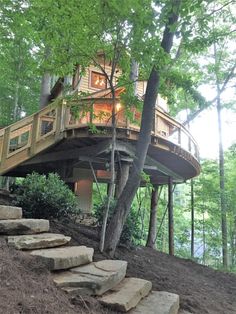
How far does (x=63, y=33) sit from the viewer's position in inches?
222

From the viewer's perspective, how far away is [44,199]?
255 inches

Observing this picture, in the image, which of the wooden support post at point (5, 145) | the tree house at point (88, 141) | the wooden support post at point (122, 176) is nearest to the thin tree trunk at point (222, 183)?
the tree house at point (88, 141)

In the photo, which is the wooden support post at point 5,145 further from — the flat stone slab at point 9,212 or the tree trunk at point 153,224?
the tree trunk at point 153,224

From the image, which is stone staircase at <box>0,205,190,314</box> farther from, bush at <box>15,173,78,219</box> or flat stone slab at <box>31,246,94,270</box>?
bush at <box>15,173,78,219</box>

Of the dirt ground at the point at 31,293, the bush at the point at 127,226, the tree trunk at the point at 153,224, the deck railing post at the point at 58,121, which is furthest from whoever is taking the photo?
the tree trunk at the point at 153,224

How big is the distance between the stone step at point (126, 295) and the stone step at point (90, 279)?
0.26 ft

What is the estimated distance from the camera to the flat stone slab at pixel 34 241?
396 centimetres

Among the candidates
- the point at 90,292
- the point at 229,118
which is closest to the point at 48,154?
the point at 90,292

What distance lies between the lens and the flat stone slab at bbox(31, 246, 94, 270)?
3592mm

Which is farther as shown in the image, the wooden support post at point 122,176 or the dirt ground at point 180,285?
the wooden support post at point 122,176

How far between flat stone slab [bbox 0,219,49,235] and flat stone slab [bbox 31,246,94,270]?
0.69 m

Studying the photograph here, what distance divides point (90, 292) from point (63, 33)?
429 centimetres

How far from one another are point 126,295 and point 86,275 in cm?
50

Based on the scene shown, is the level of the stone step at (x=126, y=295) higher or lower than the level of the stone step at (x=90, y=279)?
lower
